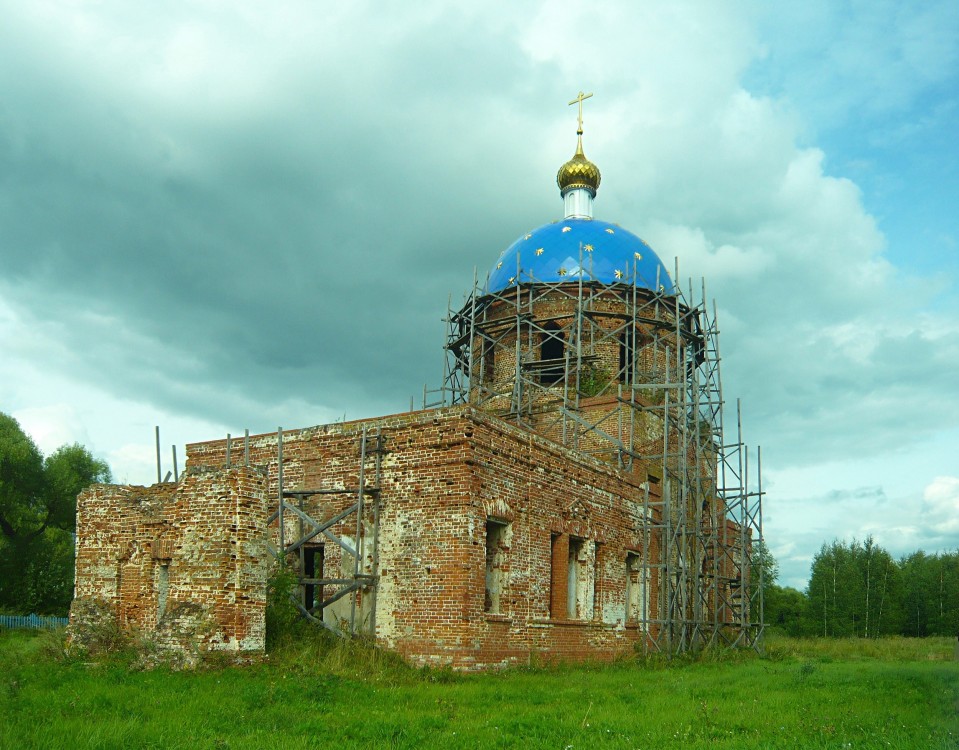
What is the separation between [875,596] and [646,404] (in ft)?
113

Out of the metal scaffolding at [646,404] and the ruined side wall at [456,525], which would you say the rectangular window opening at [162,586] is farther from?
the metal scaffolding at [646,404]

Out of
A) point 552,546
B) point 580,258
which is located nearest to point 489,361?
point 580,258

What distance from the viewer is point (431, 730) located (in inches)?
356

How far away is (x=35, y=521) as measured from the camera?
31.2m

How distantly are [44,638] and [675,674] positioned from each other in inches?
412

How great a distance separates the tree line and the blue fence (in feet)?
114

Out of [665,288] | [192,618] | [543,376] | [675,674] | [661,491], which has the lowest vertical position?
[675,674]

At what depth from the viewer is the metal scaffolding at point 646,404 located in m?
20.2

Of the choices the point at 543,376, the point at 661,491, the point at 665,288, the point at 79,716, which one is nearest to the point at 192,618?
the point at 79,716

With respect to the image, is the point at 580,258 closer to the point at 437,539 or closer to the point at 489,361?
the point at 489,361

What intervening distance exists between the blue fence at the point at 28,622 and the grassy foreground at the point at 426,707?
41.0 feet

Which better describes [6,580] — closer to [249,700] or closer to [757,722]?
[249,700]

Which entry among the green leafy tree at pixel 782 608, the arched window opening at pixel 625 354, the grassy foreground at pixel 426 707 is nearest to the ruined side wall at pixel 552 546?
the grassy foreground at pixel 426 707

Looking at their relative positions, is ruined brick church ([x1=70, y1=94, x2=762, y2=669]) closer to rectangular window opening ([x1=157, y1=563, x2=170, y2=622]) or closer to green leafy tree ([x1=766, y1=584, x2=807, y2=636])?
rectangular window opening ([x1=157, y1=563, x2=170, y2=622])
